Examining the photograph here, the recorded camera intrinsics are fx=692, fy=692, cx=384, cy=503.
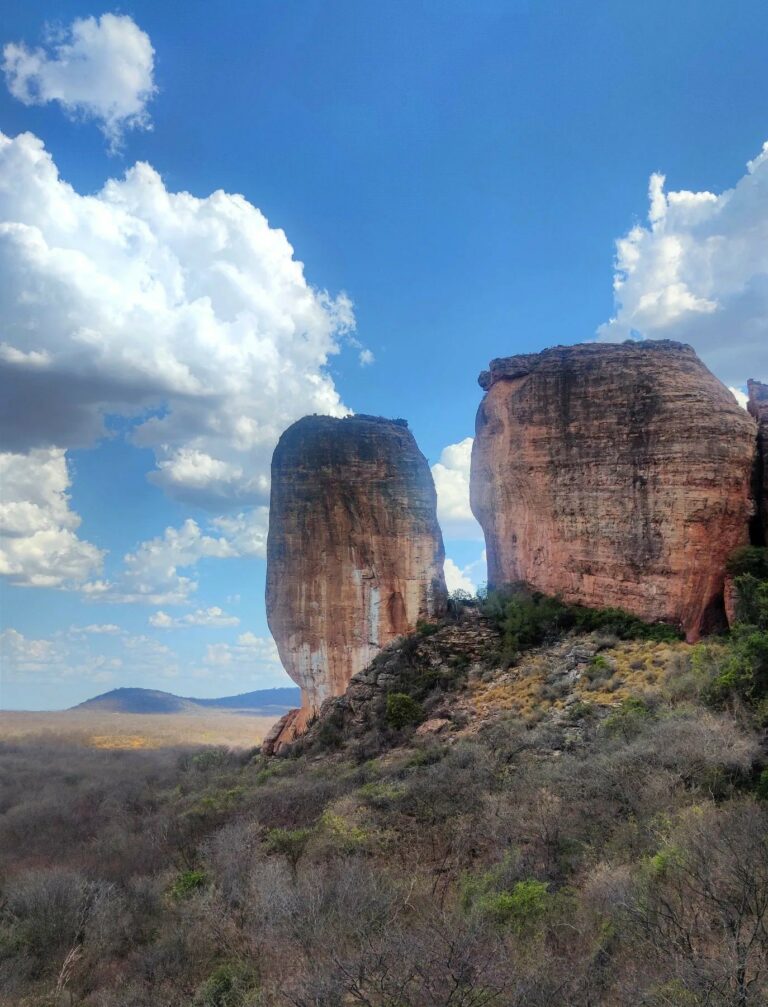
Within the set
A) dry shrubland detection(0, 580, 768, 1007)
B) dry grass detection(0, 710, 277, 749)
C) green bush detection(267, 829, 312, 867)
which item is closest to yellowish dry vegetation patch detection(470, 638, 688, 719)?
dry shrubland detection(0, 580, 768, 1007)

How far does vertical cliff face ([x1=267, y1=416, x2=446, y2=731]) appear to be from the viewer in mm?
27016

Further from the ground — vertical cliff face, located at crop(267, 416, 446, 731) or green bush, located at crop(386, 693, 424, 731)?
vertical cliff face, located at crop(267, 416, 446, 731)

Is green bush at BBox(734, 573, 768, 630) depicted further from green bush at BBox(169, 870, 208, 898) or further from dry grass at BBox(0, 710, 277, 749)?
dry grass at BBox(0, 710, 277, 749)

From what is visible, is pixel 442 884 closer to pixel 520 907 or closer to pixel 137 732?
pixel 520 907

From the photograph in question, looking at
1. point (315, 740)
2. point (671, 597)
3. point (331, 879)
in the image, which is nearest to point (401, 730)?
point (315, 740)

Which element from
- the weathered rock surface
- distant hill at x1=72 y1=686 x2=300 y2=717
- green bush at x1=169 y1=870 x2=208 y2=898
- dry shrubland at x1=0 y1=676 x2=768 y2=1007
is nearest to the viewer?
dry shrubland at x1=0 y1=676 x2=768 y2=1007

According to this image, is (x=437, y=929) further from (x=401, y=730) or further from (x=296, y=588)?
(x=296, y=588)

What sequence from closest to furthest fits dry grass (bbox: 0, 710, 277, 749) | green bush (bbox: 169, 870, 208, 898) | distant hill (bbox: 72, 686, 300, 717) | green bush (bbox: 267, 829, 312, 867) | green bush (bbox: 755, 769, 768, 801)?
1. green bush (bbox: 755, 769, 768, 801)
2. green bush (bbox: 169, 870, 208, 898)
3. green bush (bbox: 267, 829, 312, 867)
4. dry grass (bbox: 0, 710, 277, 749)
5. distant hill (bbox: 72, 686, 300, 717)

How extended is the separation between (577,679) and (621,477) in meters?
6.83

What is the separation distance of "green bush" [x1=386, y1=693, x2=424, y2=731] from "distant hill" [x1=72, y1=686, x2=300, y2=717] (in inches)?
4661

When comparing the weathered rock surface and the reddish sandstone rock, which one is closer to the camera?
the weathered rock surface

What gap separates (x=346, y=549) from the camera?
27812 mm

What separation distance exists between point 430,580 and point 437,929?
20015 mm

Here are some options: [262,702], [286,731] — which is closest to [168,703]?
[262,702]
